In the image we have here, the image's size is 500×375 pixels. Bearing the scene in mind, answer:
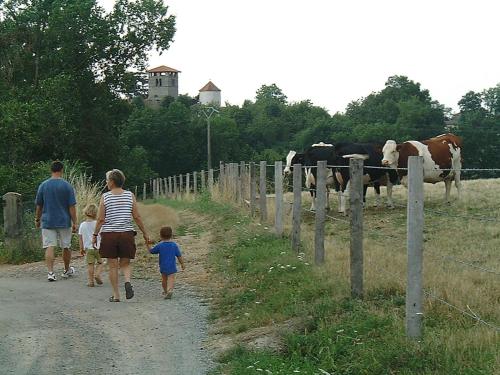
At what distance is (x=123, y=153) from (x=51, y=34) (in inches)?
422

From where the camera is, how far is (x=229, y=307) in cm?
962

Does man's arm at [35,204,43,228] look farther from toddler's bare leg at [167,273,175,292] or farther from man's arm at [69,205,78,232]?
toddler's bare leg at [167,273,175,292]

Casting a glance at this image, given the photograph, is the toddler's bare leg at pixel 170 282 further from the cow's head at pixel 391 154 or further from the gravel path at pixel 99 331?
the cow's head at pixel 391 154

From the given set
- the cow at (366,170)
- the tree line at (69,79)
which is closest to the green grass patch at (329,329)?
the cow at (366,170)

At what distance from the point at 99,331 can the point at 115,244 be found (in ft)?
6.30

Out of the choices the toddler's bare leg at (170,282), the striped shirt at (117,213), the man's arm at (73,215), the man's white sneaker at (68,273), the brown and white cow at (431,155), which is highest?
the brown and white cow at (431,155)

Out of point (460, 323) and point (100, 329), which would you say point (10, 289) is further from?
point (460, 323)

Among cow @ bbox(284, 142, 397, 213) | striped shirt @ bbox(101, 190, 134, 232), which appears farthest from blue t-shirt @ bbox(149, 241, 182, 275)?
cow @ bbox(284, 142, 397, 213)

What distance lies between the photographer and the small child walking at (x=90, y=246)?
39.6 feet

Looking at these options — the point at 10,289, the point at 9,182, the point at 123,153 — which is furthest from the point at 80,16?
the point at 10,289

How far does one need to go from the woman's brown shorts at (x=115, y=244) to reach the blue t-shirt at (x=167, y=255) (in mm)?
407

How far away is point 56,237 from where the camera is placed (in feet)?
42.2

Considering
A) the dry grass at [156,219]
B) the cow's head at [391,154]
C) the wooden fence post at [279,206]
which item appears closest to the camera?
the wooden fence post at [279,206]

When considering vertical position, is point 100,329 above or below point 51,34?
below
